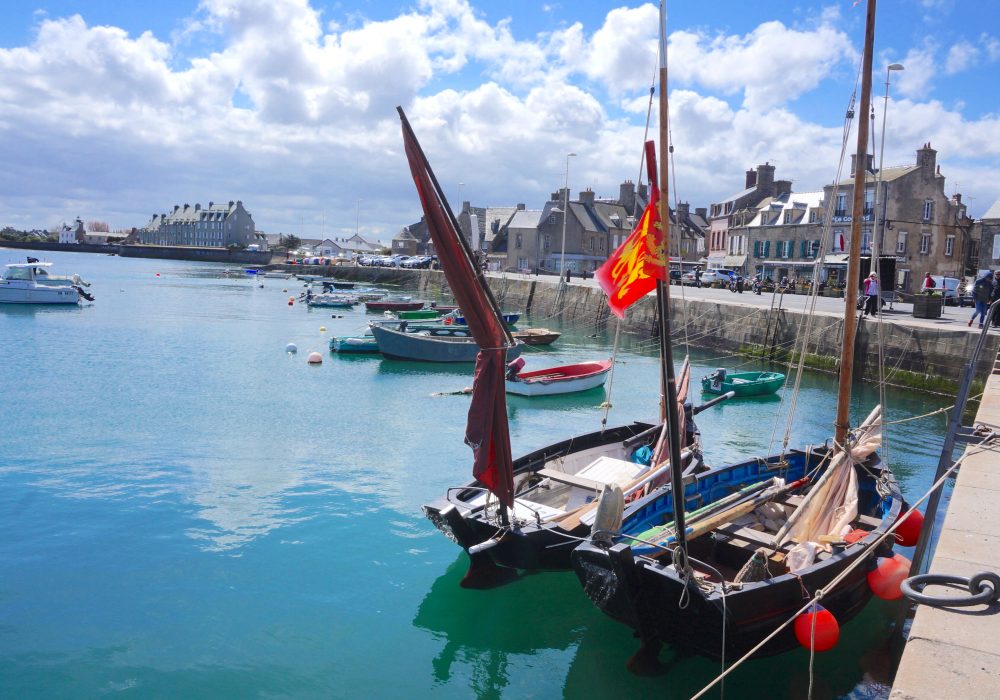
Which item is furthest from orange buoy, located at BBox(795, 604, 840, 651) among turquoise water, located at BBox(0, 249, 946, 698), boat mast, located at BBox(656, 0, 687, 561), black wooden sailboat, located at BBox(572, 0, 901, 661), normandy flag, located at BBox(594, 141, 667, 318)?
normandy flag, located at BBox(594, 141, 667, 318)

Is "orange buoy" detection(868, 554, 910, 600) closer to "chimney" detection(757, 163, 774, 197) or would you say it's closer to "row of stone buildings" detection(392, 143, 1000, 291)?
"row of stone buildings" detection(392, 143, 1000, 291)

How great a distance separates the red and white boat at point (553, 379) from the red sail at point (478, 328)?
52.0ft

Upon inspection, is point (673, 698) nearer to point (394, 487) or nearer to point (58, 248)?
point (394, 487)

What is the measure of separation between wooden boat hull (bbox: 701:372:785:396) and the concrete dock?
1884 cm

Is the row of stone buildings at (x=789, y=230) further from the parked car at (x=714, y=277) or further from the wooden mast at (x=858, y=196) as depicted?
the wooden mast at (x=858, y=196)

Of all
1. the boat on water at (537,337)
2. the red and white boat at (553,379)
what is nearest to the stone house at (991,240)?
the boat on water at (537,337)

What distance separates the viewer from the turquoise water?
9.27m

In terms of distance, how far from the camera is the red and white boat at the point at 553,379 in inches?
1054

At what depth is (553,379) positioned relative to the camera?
2700 centimetres

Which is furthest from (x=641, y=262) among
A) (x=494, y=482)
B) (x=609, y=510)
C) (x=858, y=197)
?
(x=858, y=197)

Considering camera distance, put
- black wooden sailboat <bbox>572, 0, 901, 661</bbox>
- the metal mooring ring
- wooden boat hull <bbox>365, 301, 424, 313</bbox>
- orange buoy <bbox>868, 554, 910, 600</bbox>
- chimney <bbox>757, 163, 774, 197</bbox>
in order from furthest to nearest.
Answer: chimney <bbox>757, 163, 774, 197</bbox>
wooden boat hull <bbox>365, 301, 424, 313</bbox>
orange buoy <bbox>868, 554, 910, 600</bbox>
black wooden sailboat <bbox>572, 0, 901, 661</bbox>
the metal mooring ring

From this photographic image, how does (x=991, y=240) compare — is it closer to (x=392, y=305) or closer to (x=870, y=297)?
(x=870, y=297)

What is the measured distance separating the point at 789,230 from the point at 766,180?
49.4 feet

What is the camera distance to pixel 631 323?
46562 millimetres
